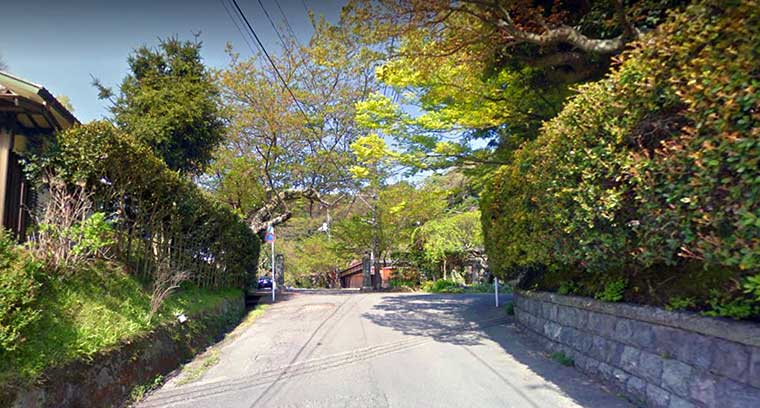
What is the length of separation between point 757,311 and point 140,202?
7.26 m

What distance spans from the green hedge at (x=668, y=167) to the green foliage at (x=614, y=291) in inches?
1.8

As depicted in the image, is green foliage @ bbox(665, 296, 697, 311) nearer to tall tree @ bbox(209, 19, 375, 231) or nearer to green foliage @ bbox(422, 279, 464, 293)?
tall tree @ bbox(209, 19, 375, 231)

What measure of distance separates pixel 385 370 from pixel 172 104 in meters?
8.36

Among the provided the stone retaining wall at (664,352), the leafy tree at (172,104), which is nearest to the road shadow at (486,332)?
the stone retaining wall at (664,352)

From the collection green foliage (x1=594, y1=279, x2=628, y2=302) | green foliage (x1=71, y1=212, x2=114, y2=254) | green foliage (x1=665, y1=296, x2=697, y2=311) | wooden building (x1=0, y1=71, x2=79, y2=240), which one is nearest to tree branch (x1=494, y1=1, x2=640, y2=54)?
green foliage (x1=594, y1=279, x2=628, y2=302)

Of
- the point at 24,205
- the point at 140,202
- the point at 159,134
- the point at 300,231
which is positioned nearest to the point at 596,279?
the point at 140,202

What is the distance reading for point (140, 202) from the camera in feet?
21.4

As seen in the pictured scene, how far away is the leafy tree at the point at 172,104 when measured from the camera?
32.8 feet

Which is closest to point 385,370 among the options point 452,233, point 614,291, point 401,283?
point 614,291

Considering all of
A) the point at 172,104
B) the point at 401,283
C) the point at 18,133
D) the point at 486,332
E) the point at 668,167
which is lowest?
the point at 486,332

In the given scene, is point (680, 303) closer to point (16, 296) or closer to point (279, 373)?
point (279, 373)

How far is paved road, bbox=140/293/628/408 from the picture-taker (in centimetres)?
A: 420

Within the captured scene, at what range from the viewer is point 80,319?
4.12 m

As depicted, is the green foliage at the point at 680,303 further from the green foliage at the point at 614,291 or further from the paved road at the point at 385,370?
the paved road at the point at 385,370
